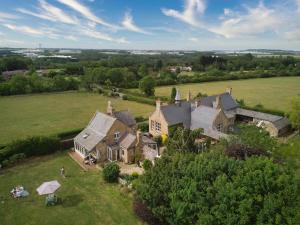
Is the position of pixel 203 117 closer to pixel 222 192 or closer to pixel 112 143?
pixel 112 143

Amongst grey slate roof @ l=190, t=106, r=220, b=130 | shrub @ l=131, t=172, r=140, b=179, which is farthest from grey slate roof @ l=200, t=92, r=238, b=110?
shrub @ l=131, t=172, r=140, b=179

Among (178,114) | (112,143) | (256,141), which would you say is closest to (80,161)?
(112,143)

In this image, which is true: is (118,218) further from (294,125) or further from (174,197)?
(294,125)

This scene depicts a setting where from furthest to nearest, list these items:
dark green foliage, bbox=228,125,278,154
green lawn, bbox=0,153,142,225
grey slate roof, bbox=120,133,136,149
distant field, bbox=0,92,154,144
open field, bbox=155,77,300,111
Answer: open field, bbox=155,77,300,111 → distant field, bbox=0,92,154,144 → grey slate roof, bbox=120,133,136,149 → dark green foliage, bbox=228,125,278,154 → green lawn, bbox=0,153,142,225

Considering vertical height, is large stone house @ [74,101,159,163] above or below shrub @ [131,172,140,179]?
above

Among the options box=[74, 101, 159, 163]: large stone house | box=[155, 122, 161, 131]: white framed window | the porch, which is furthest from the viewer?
box=[155, 122, 161, 131]: white framed window

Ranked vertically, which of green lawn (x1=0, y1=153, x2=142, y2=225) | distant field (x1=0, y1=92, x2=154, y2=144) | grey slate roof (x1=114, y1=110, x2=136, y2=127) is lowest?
distant field (x1=0, y1=92, x2=154, y2=144)

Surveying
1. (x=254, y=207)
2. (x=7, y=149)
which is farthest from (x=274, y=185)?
(x=7, y=149)

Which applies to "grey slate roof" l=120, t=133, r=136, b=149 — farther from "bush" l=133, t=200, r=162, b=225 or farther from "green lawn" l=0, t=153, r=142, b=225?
"bush" l=133, t=200, r=162, b=225
